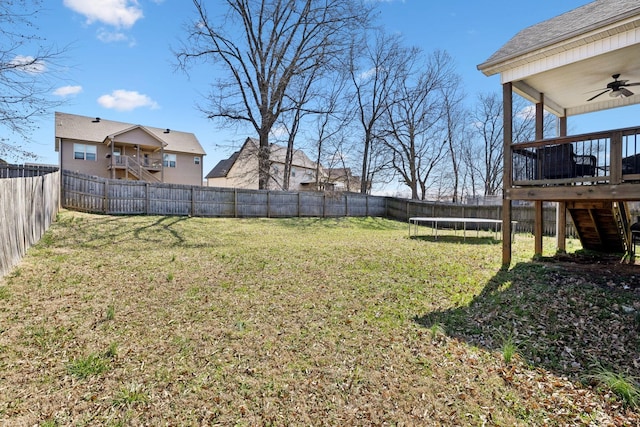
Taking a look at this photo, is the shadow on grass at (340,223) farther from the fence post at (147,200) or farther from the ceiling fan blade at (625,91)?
the ceiling fan blade at (625,91)

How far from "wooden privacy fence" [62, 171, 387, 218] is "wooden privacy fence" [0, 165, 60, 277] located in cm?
303

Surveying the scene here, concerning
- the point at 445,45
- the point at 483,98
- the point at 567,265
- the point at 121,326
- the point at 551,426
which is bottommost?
the point at 551,426

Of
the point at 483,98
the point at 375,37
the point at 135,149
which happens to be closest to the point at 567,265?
the point at 375,37

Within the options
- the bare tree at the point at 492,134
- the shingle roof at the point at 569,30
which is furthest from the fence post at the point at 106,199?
the bare tree at the point at 492,134

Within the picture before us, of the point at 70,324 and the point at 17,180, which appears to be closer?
the point at 70,324

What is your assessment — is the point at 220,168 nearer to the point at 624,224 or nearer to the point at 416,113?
the point at 416,113

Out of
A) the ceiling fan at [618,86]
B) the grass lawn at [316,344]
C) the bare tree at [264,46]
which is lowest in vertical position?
the grass lawn at [316,344]

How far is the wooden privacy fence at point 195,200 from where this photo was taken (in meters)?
11.6

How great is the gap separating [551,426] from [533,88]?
22.4 feet

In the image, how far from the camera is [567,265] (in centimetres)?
577

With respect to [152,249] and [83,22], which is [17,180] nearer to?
[152,249]

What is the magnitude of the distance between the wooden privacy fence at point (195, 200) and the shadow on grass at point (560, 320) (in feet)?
39.1

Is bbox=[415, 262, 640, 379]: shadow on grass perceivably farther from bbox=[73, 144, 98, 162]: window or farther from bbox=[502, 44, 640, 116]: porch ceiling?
bbox=[73, 144, 98, 162]: window

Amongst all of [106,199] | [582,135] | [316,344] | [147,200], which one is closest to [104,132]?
[147,200]
